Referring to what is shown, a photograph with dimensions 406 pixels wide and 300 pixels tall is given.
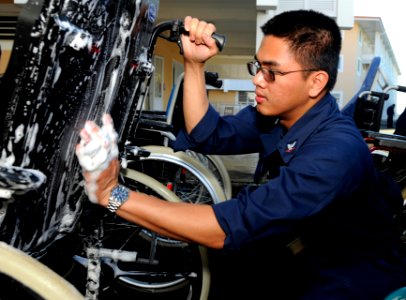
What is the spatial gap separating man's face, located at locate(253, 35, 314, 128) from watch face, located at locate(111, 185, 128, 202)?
0.70m

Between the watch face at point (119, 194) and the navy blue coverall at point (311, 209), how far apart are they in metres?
0.30

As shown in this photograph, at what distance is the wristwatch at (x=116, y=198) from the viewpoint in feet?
4.31

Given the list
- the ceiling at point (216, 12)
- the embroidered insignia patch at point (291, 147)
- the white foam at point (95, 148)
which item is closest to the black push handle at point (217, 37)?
the embroidered insignia patch at point (291, 147)

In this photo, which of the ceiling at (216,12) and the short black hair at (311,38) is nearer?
the short black hair at (311,38)

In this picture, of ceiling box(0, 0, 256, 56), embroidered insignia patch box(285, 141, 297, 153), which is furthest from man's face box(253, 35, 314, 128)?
ceiling box(0, 0, 256, 56)

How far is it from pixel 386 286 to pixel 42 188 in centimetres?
132

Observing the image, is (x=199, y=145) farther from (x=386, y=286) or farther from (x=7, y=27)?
(x=7, y=27)

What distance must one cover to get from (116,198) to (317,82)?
2.98ft

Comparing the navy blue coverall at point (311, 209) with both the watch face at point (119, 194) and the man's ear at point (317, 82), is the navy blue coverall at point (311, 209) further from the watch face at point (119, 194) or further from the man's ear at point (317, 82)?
the watch face at point (119, 194)

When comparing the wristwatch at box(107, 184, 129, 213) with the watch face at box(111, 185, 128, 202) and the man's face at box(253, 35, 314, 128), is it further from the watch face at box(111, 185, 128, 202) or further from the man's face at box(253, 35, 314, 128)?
the man's face at box(253, 35, 314, 128)

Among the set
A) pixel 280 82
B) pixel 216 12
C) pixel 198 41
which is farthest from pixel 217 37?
pixel 216 12

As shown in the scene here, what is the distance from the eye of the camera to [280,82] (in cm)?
166

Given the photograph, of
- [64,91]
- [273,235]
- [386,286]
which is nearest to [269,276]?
[386,286]

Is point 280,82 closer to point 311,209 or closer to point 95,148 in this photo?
point 311,209
